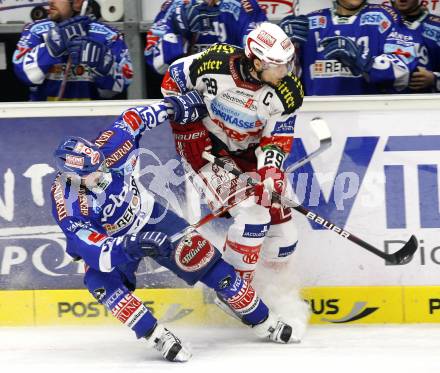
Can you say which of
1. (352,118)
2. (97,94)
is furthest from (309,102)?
(97,94)

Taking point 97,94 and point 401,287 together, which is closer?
point 401,287

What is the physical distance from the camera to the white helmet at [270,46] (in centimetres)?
651

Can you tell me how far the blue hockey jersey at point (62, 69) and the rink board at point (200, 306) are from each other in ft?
3.93

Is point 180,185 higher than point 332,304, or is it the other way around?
point 180,185

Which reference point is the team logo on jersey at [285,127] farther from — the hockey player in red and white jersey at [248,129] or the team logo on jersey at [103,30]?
the team logo on jersey at [103,30]

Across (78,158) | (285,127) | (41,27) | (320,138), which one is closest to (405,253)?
(320,138)

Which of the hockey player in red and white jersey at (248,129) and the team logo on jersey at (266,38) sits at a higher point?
the team logo on jersey at (266,38)

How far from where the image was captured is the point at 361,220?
719cm

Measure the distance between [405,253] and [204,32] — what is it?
1748 millimetres

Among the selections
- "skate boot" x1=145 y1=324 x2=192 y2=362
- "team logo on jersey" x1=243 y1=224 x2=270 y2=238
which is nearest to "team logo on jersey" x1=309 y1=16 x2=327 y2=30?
"team logo on jersey" x1=243 y1=224 x2=270 y2=238

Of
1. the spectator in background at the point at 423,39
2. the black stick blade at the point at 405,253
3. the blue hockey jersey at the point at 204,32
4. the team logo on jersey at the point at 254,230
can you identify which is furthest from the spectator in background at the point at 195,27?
the black stick blade at the point at 405,253

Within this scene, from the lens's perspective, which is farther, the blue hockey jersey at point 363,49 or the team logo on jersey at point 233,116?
Answer: the blue hockey jersey at point 363,49

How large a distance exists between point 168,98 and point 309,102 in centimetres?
81

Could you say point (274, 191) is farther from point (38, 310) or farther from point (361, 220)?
point (38, 310)
